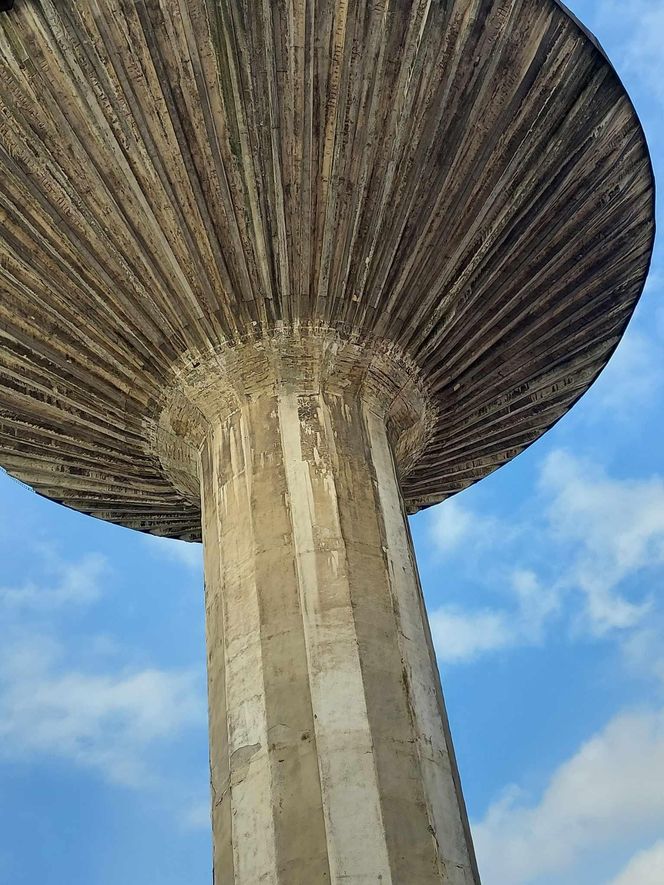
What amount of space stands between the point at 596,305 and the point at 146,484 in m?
4.39

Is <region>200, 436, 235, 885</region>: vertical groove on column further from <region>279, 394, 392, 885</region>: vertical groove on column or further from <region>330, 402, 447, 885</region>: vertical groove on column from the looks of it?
<region>330, 402, 447, 885</region>: vertical groove on column

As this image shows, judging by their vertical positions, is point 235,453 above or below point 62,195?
below

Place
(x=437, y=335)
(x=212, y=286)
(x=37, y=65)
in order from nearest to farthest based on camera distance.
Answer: (x=37, y=65) → (x=212, y=286) → (x=437, y=335)

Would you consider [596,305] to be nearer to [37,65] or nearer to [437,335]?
[437,335]

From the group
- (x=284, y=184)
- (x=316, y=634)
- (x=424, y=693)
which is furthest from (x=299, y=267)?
(x=424, y=693)

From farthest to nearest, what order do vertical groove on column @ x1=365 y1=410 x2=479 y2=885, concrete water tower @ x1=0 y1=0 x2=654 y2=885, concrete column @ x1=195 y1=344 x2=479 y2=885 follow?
concrete water tower @ x1=0 y1=0 x2=654 y2=885
vertical groove on column @ x1=365 y1=410 x2=479 y2=885
concrete column @ x1=195 y1=344 x2=479 y2=885

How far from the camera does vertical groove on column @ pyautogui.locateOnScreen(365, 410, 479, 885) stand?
6082 mm

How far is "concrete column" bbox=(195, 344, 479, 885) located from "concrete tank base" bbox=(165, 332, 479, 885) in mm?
10

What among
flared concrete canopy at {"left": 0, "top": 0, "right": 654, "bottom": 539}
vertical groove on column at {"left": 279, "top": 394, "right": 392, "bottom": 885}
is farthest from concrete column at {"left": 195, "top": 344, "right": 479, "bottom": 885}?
flared concrete canopy at {"left": 0, "top": 0, "right": 654, "bottom": 539}

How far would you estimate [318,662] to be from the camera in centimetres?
646

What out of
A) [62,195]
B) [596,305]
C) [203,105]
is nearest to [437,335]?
[596,305]

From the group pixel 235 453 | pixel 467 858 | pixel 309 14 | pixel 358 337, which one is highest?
pixel 309 14

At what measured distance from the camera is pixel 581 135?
27.8ft

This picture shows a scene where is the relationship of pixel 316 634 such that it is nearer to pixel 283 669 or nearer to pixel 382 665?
pixel 283 669
